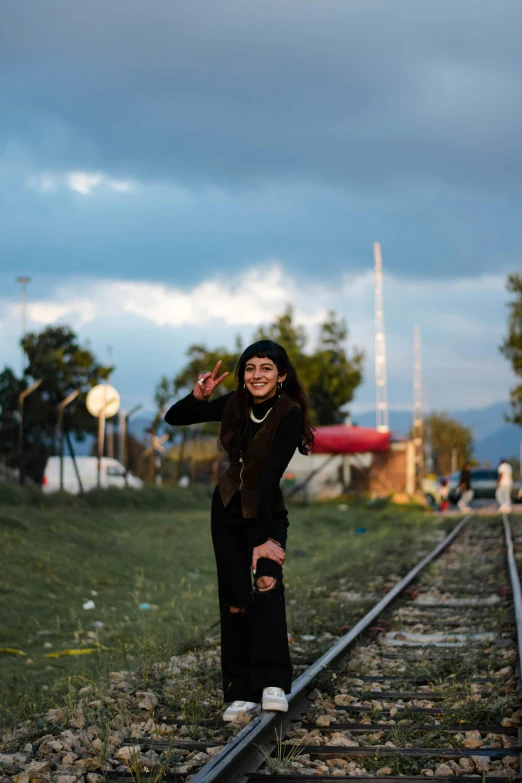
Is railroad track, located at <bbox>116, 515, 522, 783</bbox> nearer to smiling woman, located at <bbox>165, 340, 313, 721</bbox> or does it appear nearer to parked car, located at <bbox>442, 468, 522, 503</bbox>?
smiling woman, located at <bbox>165, 340, 313, 721</bbox>

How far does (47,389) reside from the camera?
3788cm

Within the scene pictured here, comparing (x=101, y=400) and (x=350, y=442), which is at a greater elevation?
(x=101, y=400)

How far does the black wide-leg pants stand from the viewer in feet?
17.5

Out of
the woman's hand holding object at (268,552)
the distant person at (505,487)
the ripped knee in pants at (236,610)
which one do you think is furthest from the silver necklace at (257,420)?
the distant person at (505,487)

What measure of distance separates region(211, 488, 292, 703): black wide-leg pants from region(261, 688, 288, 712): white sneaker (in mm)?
75

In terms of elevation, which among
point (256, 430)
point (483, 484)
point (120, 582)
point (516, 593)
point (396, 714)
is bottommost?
point (483, 484)

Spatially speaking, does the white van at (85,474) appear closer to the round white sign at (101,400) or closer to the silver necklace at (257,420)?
the round white sign at (101,400)

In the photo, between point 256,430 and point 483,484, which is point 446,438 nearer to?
point 483,484

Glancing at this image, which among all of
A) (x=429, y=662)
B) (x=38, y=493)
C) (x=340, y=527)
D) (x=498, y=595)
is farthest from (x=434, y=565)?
(x=340, y=527)

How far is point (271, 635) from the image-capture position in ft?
17.5

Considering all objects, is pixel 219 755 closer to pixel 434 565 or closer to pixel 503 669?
pixel 503 669

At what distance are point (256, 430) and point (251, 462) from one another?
0.62 feet

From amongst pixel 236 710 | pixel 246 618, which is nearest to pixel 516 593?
pixel 246 618

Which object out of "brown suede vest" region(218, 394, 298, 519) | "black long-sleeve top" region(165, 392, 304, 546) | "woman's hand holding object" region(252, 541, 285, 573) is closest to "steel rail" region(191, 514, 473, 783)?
"woman's hand holding object" region(252, 541, 285, 573)
